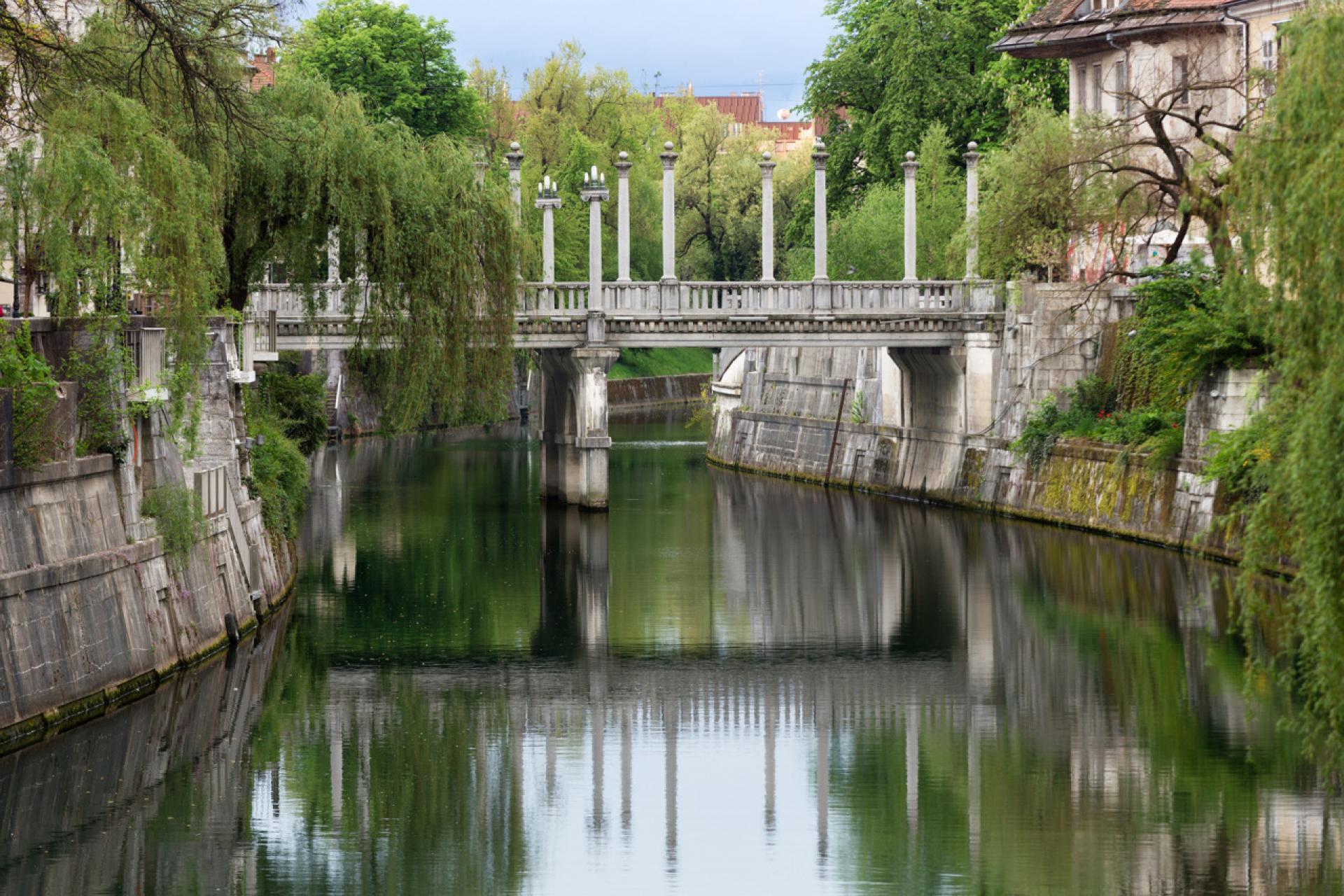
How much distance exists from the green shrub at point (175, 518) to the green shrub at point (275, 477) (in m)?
5.45

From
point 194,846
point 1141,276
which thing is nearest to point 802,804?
point 194,846

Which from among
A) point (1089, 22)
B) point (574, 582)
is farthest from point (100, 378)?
point (1089, 22)

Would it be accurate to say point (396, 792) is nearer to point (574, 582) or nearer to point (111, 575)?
point (111, 575)

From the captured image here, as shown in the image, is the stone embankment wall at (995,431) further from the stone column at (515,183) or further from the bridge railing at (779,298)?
the stone column at (515,183)

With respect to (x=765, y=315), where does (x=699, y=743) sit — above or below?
below

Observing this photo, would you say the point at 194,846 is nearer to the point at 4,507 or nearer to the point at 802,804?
the point at 4,507

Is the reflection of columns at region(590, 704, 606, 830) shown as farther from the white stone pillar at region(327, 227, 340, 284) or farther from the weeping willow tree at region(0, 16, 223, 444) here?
the white stone pillar at region(327, 227, 340, 284)

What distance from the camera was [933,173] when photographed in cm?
5831

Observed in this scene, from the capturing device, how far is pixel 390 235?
3538 centimetres

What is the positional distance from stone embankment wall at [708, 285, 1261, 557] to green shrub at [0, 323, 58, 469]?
56.8ft

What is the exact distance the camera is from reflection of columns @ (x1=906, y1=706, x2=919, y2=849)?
843 inches

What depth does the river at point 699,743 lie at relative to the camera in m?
19.7

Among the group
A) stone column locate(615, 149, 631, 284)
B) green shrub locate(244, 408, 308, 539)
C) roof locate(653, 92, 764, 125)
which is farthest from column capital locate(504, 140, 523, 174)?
roof locate(653, 92, 764, 125)

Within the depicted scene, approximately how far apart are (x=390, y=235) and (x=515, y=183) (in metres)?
10.7
